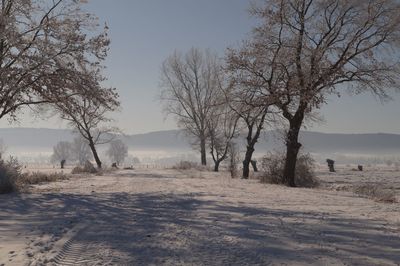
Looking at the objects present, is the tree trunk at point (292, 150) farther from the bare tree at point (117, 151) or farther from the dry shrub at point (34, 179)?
the bare tree at point (117, 151)

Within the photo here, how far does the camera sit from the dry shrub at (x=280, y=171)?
76.8 ft

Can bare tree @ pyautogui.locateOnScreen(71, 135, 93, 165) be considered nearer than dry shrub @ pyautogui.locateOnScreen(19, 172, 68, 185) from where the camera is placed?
No

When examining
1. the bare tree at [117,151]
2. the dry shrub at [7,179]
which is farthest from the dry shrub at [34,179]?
the bare tree at [117,151]

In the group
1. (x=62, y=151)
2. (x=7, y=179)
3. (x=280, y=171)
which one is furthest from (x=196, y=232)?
(x=62, y=151)

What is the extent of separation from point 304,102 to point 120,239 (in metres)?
14.1

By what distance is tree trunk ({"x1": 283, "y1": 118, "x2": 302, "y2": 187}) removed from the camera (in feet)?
71.7

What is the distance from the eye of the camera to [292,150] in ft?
72.1

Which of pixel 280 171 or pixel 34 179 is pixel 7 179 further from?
pixel 280 171

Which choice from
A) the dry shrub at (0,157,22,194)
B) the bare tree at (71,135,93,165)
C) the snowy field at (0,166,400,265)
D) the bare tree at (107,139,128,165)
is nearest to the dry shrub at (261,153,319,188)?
the snowy field at (0,166,400,265)

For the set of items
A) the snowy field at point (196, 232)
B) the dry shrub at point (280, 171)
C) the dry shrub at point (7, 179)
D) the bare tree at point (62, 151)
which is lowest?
the snowy field at point (196, 232)

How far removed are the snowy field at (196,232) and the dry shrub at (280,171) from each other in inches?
405

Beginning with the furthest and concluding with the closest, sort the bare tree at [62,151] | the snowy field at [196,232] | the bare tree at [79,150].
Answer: the bare tree at [62,151] → the bare tree at [79,150] → the snowy field at [196,232]

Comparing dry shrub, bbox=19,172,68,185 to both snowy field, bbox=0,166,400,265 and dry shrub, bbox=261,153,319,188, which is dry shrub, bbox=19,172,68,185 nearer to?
snowy field, bbox=0,166,400,265

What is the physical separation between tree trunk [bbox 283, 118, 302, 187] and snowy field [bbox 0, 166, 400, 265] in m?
8.94
